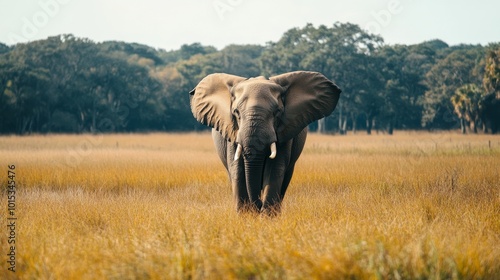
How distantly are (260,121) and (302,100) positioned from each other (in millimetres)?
1263

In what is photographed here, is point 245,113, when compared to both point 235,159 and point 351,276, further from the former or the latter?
point 351,276

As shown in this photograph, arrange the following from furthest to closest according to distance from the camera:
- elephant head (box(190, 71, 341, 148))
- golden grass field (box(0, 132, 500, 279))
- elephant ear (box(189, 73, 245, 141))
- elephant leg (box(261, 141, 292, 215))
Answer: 1. elephant ear (box(189, 73, 245, 141))
2. elephant leg (box(261, 141, 292, 215))
3. elephant head (box(190, 71, 341, 148))
4. golden grass field (box(0, 132, 500, 279))

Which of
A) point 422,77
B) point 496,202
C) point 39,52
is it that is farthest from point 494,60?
point 496,202

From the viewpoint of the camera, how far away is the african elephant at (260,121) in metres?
7.56

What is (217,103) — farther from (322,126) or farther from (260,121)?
(322,126)

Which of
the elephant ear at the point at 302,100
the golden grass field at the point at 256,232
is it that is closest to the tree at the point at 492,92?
the golden grass field at the point at 256,232

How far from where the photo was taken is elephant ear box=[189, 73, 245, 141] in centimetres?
819

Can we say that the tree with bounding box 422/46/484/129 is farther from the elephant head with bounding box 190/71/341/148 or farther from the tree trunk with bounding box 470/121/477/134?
the elephant head with bounding box 190/71/341/148

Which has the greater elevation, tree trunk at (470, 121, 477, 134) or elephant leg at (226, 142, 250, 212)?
elephant leg at (226, 142, 250, 212)

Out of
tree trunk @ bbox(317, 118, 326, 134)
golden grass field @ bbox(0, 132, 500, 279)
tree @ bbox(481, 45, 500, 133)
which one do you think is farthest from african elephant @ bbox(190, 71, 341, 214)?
tree trunk @ bbox(317, 118, 326, 134)

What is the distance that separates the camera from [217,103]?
8.53m

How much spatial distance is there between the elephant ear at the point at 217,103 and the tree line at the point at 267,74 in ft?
133

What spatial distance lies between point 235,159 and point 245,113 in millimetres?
582

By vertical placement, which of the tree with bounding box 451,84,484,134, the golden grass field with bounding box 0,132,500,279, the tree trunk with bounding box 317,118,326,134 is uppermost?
the tree with bounding box 451,84,484,134
